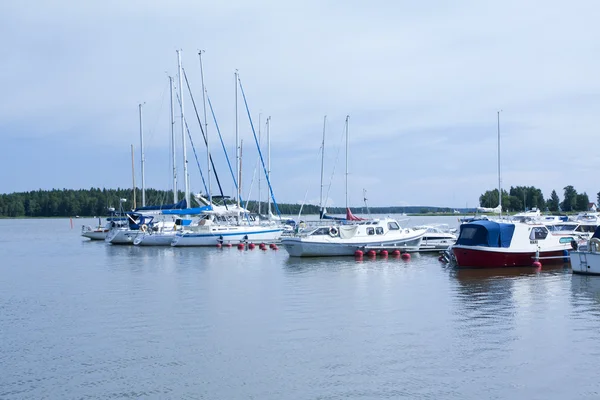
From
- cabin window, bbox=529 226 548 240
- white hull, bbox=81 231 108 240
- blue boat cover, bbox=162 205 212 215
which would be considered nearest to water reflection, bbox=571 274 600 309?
cabin window, bbox=529 226 548 240

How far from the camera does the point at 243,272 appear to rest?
40.8 m

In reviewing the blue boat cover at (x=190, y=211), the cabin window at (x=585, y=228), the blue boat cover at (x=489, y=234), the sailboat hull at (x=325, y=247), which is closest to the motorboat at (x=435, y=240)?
the sailboat hull at (x=325, y=247)

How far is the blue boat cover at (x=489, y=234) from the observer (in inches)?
1543

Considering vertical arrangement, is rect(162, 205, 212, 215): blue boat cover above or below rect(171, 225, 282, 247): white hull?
above

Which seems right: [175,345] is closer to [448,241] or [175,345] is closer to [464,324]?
[464,324]

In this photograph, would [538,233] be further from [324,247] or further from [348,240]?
[324,247]

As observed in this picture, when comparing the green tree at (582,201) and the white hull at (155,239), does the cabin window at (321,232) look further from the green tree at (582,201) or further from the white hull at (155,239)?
the green tree at (582,201)

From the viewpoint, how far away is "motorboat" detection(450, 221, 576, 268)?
128 feet

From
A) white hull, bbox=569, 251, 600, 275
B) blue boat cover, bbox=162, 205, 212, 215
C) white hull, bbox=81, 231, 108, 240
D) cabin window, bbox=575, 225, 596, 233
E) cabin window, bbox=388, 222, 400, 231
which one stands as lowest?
white hull, bbox=569, 251, 600, 275

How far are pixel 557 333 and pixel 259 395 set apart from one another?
1000 centimetres

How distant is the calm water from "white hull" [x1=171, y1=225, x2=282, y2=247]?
2369 cm

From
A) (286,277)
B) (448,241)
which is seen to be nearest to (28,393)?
(286,277)

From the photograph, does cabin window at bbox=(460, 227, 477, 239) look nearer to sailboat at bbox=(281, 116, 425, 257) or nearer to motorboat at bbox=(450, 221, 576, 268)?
motorboat at bbox=(450, 221, 576, 268)

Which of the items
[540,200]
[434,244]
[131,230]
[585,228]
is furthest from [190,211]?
[540,200]
